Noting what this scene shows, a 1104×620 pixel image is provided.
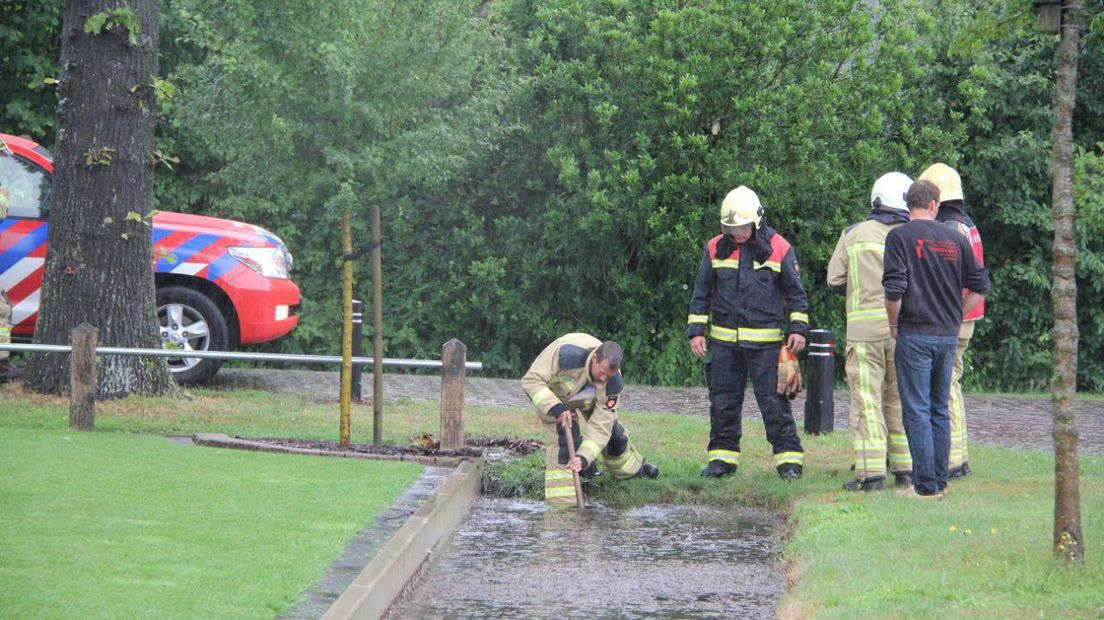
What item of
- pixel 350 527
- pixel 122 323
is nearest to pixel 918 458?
pixel 350 527

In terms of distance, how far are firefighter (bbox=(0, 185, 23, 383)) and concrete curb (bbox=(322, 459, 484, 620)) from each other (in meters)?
3.74

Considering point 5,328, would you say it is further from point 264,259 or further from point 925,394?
point 925,394

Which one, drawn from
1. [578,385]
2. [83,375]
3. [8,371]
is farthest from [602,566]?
[8,371]

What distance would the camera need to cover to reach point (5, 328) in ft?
38.8

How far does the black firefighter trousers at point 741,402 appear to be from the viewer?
987 cm

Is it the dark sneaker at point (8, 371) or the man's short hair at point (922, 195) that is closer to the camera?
the man's short hair at point (922, 195)

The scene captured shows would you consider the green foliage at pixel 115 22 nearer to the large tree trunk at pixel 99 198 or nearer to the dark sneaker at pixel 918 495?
the large tree trunk at pixel 99 198

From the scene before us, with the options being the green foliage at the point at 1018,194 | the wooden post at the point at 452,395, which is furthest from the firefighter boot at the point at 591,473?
the green foliage at the point at 1018,194

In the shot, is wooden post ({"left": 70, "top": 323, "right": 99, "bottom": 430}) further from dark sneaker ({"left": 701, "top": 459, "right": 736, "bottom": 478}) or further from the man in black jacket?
the man in black jacket

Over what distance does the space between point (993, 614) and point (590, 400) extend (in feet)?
13.0

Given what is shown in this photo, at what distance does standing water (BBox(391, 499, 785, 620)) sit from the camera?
22.2 feet

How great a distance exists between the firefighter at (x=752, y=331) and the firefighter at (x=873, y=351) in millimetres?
501

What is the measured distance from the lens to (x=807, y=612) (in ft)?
20.5

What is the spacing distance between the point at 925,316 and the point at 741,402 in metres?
1.89
